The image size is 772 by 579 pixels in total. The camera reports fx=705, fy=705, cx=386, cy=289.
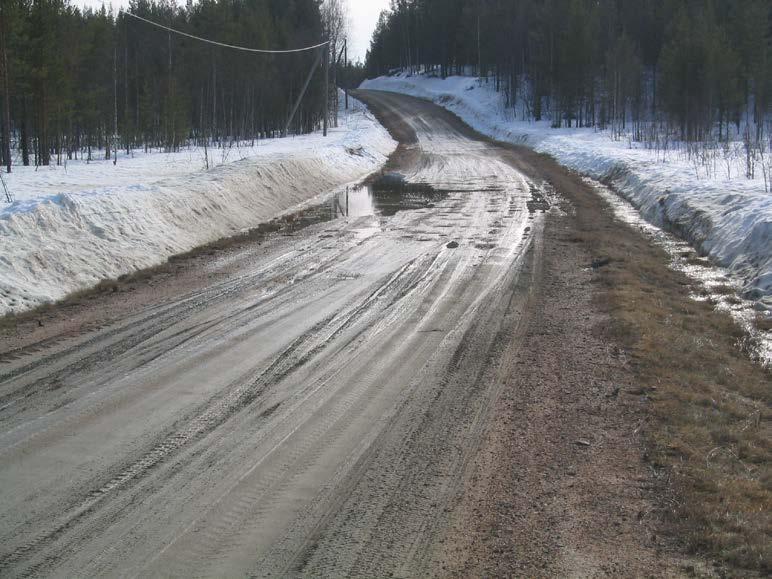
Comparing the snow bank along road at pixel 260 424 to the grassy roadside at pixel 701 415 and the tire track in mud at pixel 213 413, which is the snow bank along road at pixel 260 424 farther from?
the grassy roadside at pixel 701 415

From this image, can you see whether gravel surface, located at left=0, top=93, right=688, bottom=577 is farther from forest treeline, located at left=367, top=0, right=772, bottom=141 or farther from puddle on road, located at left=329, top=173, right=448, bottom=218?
forest treeline, located at left=367, top=0, right=772, bottom=141

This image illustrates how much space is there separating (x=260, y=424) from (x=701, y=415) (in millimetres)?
3398

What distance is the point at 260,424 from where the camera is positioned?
5355mm

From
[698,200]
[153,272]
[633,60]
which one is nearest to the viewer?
[153,272]

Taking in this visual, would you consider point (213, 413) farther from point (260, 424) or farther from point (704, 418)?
point (704, 418)

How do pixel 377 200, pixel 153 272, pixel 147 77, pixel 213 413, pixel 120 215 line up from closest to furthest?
pixel 213 413 → pixel 153 272 → pixel 120 215 → pixel 377 200 → pixel 147 77

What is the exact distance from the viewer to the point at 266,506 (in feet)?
13.8

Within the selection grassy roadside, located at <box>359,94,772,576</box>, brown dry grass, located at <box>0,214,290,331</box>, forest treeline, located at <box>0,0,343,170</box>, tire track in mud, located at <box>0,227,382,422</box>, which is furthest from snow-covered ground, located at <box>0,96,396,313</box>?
forest treeline, located at <box>0,0,343,170</box>

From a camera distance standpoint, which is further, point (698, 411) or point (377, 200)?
point (377, 200)

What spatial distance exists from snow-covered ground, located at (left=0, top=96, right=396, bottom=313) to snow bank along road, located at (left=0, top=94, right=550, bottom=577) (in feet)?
5.70

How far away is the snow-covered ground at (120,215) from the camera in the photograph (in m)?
9.49

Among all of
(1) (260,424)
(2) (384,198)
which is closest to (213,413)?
(1) (260,424)

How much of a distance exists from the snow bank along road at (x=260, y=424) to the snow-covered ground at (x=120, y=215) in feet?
5.70

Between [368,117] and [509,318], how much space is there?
5385cm
